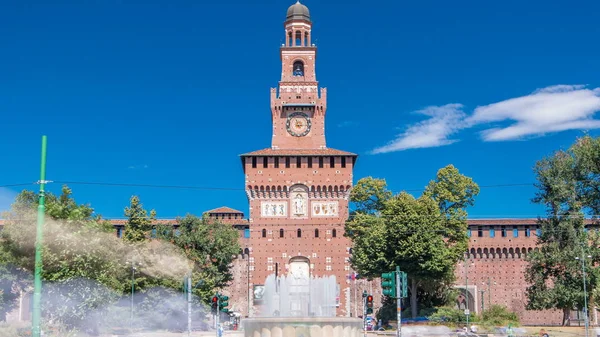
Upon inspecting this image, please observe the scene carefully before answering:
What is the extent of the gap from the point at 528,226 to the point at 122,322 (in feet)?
129

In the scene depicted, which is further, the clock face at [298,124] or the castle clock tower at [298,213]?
the clock face at [298,124]

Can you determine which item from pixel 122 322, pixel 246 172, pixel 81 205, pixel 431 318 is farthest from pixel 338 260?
pixel 81 205

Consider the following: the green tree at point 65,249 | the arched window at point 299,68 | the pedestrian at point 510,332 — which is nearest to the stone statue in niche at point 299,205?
the arched window at point 299,68

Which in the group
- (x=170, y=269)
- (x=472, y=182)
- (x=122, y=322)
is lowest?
(x=122, y=322)

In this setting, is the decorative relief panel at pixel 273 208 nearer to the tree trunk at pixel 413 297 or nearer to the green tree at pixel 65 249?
the tree trunk at pixel 413 297

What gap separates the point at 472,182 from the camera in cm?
5778

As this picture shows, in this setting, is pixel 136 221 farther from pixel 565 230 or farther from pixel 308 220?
pixel 565 230

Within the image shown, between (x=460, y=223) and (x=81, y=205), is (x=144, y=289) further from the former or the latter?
(x=460, y=223)

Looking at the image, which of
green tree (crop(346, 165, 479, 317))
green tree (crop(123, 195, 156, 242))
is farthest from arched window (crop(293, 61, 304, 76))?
green tree (crop(123, 195, 156, 242))

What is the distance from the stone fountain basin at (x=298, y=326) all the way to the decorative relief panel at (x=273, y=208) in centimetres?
4245

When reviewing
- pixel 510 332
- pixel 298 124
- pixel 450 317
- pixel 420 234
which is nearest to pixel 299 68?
pixel 298 124

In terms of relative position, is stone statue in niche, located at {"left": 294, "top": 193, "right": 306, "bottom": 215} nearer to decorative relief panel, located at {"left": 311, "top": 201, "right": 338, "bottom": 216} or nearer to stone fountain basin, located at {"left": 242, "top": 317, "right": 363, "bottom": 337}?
decorative relief panel, located at {"left": 311, "top": 201, "right": 338, "bottom": 216}

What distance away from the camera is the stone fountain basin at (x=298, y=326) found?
21234 mm

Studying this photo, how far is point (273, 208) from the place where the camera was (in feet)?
210
